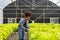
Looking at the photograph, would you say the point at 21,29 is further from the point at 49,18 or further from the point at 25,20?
the point at 49,18

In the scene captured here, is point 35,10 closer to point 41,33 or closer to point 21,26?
point 21,26

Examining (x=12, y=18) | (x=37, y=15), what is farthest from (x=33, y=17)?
(x=12, y=18)

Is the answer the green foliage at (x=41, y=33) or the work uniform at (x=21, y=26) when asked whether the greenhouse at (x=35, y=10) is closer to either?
the green foliage at (x=41, y=33)

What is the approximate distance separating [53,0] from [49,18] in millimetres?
2498

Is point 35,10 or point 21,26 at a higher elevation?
point 21,26

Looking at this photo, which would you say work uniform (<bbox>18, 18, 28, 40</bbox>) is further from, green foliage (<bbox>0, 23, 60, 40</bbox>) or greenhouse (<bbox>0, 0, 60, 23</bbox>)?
greenhouse (<bbox>0, 0, 60, 23</bbox>)

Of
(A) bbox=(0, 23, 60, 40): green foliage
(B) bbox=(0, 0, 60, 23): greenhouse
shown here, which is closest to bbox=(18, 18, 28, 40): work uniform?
(A) bbox=(0, 23, 60, 40): green foliage

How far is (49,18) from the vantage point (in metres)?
32.1

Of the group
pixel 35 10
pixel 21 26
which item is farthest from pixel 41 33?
pixel 35 10

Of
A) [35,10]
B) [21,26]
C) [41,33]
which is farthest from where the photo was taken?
[35,10]

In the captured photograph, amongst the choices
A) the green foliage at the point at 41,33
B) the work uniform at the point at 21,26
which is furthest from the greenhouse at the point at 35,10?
the work uniform at the point at 21,26

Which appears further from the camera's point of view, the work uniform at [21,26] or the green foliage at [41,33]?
the work uniform at [21,26]

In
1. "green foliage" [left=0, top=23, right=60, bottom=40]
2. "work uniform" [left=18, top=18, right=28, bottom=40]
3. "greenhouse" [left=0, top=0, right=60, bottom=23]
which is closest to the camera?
"green foliage" [left=0, top=23, right=60, bottom=40]

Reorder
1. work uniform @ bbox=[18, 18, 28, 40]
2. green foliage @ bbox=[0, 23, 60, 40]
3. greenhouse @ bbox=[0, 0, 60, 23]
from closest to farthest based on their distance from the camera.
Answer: green foliage @ bbox=[0, 23, 60, 40], work uniform @ bbox=[18, 18, 28, 40], greenhouse @ bbox=[0, 0, 60, 23]
